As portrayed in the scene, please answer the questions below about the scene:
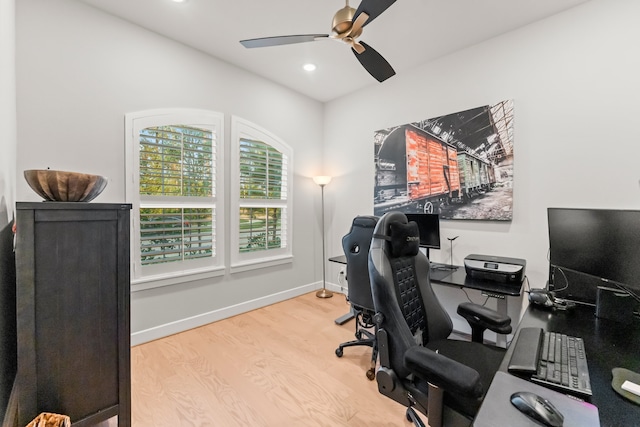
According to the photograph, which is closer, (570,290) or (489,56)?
(570,290)

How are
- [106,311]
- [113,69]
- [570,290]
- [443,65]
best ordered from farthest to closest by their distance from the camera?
[443,65]
[113,69]
[570,290]
[106,311]

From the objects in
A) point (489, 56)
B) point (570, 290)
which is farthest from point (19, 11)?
point (570, 290)

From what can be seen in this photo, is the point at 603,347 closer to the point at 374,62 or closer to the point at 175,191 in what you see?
the point at 374,62

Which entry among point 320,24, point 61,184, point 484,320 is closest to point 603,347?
point 484,320

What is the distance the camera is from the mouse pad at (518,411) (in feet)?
2.45

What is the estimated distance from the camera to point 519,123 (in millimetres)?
2506

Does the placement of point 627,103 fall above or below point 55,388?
above

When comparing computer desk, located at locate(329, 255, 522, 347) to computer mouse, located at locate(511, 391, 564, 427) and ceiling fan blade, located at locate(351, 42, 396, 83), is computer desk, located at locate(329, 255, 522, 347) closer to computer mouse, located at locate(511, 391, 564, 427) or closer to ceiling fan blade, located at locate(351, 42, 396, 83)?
computer mouse, located at locate(511, 391, 564, 427)

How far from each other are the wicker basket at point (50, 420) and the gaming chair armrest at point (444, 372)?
1510mm

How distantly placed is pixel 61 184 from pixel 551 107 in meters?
3.53

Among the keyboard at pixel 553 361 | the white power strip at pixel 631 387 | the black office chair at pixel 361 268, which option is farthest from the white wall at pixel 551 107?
the white power strip at pixel 631 387

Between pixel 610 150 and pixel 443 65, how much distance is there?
1727mm

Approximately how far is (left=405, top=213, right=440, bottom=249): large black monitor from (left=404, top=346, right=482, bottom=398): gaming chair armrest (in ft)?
5.91

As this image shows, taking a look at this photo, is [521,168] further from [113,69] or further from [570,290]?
[113,69]
